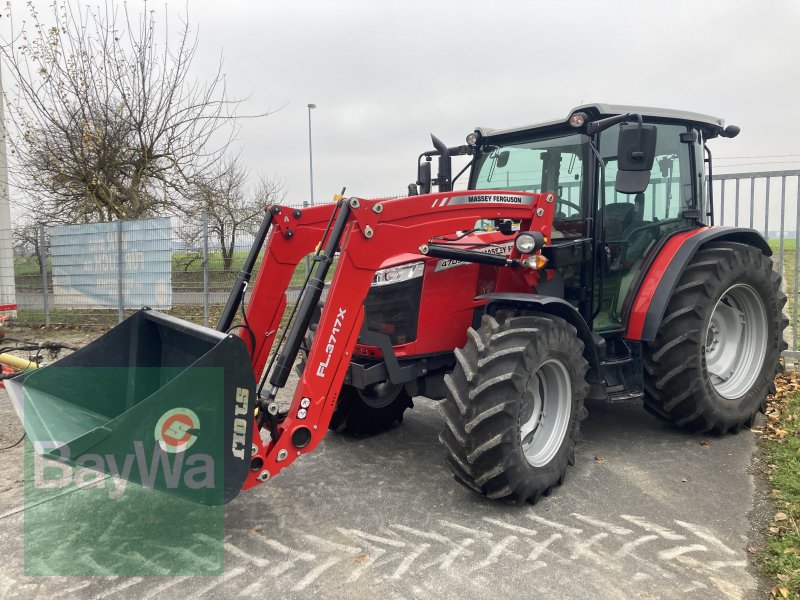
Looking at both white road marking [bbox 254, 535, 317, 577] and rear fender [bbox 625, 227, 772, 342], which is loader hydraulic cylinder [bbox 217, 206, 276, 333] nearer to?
white road marking [bbox 254, 535, 317, 577]

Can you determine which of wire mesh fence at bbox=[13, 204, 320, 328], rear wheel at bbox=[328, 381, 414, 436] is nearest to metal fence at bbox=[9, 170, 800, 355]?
wire mesh fence at bbox=[13, 204, 320, 328]

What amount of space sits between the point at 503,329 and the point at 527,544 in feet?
3.74

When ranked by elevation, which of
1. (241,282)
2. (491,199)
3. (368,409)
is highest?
(491,199)

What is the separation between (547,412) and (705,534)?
1.07 meters

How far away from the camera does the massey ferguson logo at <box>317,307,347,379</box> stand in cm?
309

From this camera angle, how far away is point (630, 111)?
4.35 m

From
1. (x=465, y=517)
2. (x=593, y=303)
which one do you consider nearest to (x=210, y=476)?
(x=465, y=517)

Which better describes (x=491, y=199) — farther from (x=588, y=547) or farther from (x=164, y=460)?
(x=164, y=460)

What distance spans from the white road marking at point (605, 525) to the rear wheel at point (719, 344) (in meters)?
1.49

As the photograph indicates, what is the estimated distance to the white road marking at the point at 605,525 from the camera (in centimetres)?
312

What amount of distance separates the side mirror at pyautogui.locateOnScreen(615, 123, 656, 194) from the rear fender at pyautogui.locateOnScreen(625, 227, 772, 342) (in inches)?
32.7

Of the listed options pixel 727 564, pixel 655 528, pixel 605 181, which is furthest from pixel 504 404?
pixel 605 181

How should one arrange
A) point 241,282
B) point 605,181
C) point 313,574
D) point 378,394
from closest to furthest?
point 313,574 → point 241,282 → point 378,394 → point 605,181

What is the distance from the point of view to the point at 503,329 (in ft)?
11.3
